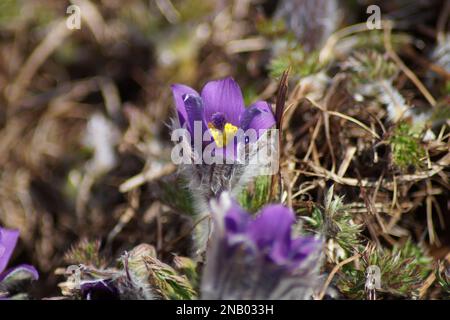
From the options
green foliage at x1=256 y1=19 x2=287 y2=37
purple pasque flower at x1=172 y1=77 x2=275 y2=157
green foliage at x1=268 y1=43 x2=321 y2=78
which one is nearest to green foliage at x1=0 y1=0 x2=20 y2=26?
green foliage at x1=256 y1=19 x2=287 y2=37

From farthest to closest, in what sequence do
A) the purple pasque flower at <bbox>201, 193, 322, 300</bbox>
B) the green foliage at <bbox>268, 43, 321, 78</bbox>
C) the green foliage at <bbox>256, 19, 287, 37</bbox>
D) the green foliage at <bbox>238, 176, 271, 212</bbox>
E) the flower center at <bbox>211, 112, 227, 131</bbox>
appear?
1. the green foliage at <bbox>256, 19, 287, 37</bbox>
2. the green foliage at <bbox>268, 43, 321, 78</bbox>
3. the green foliage at <bbox>238, 176, 271, 212</bbox>
4. the flower center at <bbox>211, 112, 227, 131</bbox>
5. the purple pasque flower at <bbox>201, 193, 322, 300</bbox>

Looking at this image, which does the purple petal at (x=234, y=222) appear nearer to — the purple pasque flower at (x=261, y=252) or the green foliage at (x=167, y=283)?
the purple pasque flower at (x=261, y=252)

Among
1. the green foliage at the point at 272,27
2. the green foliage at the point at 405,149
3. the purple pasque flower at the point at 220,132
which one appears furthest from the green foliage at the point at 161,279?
the green foliage at the point at 272,27

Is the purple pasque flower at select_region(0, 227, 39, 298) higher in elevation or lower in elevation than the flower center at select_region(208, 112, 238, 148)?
lower

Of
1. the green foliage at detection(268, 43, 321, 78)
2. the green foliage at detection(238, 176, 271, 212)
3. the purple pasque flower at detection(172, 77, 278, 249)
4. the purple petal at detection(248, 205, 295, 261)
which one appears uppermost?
the green foliage at detection(268, 43, 321, 78)

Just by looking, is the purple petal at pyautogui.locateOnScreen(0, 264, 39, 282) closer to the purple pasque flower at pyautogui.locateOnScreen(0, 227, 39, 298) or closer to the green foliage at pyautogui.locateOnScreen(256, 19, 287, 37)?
the purple pasque flower at pyautogui.locateOnScreen(0, 227, 39, 298)

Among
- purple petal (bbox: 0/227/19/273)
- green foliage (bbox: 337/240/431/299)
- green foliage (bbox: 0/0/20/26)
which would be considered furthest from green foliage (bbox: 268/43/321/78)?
green foliage (bbox: 0/0/20/26)

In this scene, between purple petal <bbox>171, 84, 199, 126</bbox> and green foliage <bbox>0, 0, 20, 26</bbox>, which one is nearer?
purple petal <bbox>171, 84, 199, 126</bbox>

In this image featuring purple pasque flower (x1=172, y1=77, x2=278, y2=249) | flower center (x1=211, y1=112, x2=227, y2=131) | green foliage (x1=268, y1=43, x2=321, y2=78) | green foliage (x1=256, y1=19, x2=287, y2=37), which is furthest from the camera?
green foliage (x1=256, y1=19, x2=287, y2=37)
